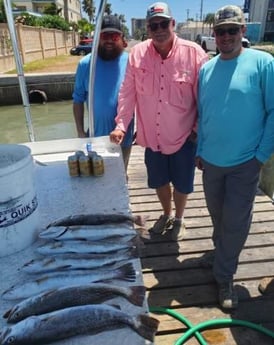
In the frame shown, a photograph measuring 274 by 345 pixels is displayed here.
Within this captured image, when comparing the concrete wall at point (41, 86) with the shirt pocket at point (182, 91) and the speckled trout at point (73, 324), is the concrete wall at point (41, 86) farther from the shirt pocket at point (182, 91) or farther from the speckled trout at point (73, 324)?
the speckled trout at point (73, 324)

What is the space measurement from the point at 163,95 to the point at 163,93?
0.05ft

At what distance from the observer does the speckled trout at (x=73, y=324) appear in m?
1.00

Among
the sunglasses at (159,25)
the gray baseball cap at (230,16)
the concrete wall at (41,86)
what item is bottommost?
the concrete wall at (41,86)

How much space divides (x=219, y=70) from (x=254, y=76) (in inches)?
8.9

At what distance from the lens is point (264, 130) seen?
2045mm

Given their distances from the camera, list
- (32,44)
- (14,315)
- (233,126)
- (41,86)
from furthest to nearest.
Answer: (32,44), (41,86), (233,126), (14,315)

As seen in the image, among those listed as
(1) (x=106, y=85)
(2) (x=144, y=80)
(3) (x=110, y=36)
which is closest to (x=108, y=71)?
(1) (x=106, y=85)

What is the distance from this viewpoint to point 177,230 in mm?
3238

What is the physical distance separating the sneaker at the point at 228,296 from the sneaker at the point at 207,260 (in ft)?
1.14

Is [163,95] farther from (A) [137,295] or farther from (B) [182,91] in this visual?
(A) [137,295]

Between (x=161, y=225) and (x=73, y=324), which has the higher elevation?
(x=73, y=324)

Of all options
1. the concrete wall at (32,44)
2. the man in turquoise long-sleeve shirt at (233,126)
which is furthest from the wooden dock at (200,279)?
the concrete wall at (32,44)

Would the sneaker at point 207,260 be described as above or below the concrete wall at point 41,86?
above

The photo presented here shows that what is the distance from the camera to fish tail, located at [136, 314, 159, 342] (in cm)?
105
